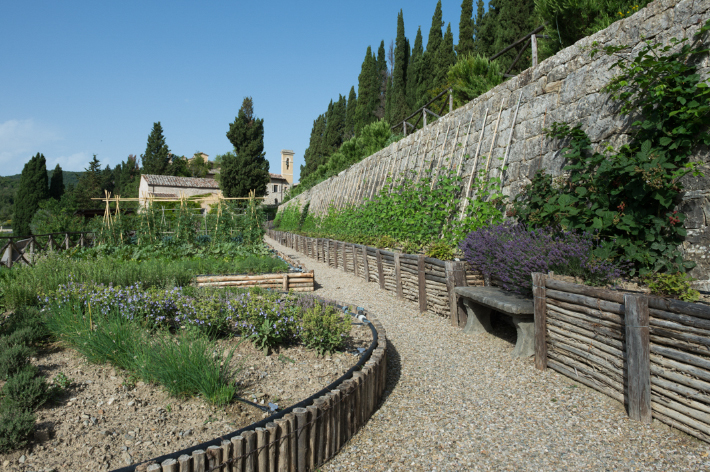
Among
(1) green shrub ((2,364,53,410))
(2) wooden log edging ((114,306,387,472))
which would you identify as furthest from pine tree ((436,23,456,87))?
(1) green shrub ((2,364,53,410))

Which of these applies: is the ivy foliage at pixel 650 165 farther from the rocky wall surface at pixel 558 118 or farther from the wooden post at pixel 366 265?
the wooden post at pixel 366 265

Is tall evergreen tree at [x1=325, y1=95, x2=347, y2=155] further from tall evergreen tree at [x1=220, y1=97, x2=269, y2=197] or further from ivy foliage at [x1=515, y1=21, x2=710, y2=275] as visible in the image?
ivy foliage at [x1=515, y1=21, x2=710, y2=275]

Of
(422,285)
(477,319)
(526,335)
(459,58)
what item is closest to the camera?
(526,335)

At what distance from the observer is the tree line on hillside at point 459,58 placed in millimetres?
8414

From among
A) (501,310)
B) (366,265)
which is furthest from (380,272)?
(501,310)

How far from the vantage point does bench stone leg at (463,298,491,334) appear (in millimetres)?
5039

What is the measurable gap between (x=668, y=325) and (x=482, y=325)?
8.23ft

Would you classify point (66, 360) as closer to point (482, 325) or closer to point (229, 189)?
point (482, 325)

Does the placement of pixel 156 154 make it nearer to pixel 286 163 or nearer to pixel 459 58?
pixel 286 163

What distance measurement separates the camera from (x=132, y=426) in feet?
8.05

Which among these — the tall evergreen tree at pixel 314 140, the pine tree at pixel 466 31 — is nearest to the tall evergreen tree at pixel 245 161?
the tall evergreen tree at pixel 314 140

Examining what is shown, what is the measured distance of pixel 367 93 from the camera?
3428 centimetres

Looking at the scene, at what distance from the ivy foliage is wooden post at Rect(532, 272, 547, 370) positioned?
0.97 m

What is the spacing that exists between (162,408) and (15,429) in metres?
0.75
